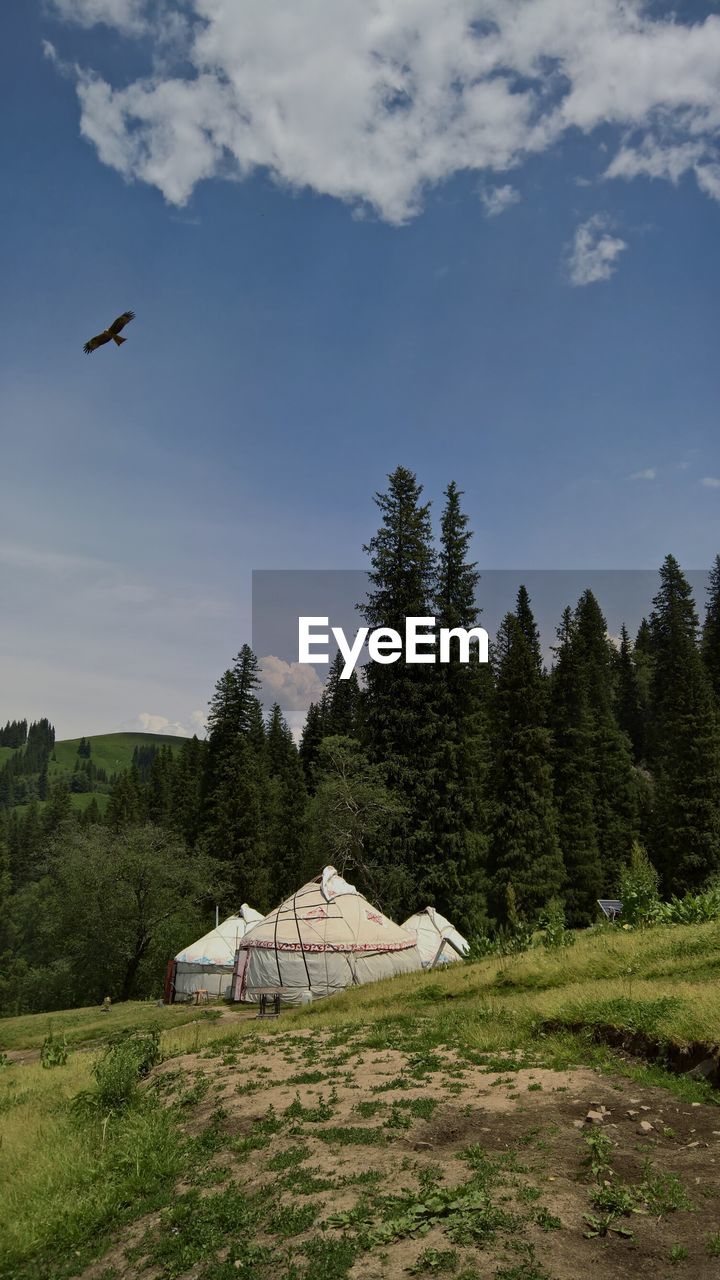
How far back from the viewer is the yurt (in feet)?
82.0

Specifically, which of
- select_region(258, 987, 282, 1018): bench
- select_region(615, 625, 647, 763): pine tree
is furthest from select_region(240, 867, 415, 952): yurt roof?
select_region(615, 625, 647, 763): pine tree

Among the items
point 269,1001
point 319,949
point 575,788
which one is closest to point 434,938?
point 319,949

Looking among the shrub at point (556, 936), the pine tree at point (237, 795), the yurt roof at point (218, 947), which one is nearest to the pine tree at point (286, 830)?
the pine tree at point (237, 795)

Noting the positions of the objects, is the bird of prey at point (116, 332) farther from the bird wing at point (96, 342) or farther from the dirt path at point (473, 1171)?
→ the dirt path at point (473, 1171)

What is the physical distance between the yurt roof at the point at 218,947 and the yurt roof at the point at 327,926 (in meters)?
4.35

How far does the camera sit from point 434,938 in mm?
28906

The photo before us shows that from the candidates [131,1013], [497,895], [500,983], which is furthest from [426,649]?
[500,983]

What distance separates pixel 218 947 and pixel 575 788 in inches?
1002

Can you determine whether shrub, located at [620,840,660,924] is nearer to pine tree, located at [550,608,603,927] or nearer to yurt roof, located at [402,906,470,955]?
yurt roof, located at [402,906,470,955]

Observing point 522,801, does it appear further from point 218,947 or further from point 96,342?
point 96,342

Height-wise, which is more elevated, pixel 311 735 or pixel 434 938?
pixel 311 735

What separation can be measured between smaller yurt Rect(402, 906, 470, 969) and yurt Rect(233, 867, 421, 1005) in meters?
1.67

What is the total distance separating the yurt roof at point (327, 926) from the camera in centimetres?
2525

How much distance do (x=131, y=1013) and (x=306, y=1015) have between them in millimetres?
12101
